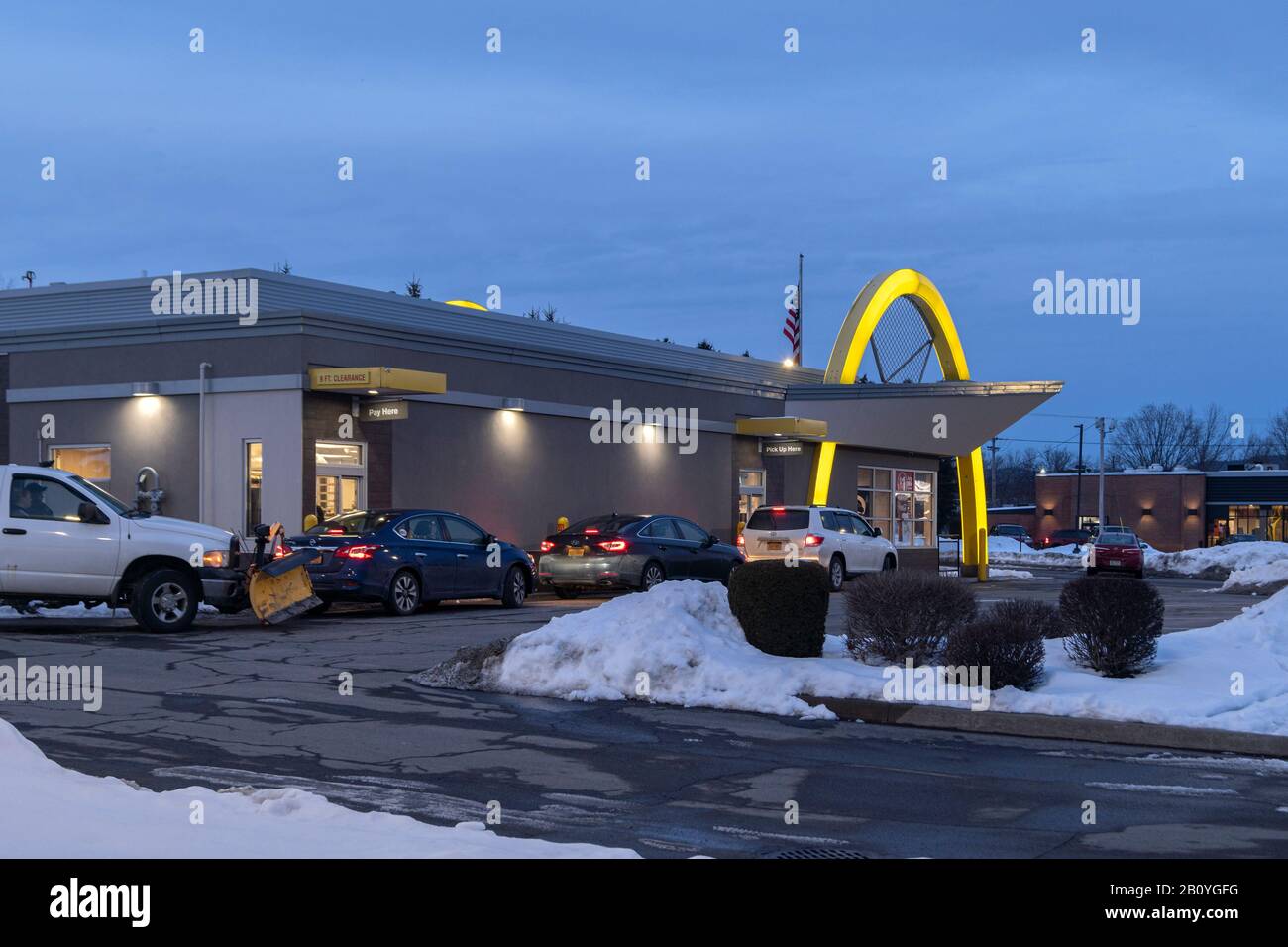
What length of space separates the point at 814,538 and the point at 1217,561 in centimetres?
2936

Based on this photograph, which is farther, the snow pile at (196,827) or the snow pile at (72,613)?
the snow pile at (72,613)

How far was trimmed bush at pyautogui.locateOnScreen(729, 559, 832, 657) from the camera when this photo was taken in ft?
44.5

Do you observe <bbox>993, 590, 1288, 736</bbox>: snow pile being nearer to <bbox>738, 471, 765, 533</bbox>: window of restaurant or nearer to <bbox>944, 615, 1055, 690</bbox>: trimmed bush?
<bbox>944, 615, 1055, 690</bbox>: trimmed bush

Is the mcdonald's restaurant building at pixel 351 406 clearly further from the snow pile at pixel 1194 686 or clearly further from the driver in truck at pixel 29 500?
the snow pile at pixel 1194 686

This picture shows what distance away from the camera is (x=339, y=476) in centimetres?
2558

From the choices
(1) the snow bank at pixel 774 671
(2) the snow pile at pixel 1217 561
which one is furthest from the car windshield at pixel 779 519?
(2) the snow pile at pixel 1217 561

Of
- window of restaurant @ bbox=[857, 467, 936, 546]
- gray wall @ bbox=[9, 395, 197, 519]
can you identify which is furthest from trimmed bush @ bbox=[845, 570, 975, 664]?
window of restaurant @ bbox=[857, 467, 936, 546]

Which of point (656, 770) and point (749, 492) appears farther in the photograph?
point (749, 492)

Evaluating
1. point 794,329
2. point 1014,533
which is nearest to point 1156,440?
point 1014,533

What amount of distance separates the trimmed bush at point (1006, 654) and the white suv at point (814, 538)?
15.0m

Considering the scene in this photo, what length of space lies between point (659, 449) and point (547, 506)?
4687 millimetres

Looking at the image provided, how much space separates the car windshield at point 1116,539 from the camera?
48.3m

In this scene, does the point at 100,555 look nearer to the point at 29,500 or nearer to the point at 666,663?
the point at 29,500
